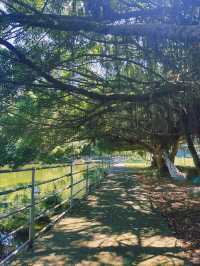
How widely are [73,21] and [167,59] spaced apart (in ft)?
4.81

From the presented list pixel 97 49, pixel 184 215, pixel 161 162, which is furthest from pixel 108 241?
pixel 161 162

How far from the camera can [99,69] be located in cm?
728

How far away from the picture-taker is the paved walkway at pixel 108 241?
590 cm

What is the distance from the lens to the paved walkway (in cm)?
590

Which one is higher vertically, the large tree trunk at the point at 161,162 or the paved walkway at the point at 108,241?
the large tree trunk at the point at 161,162

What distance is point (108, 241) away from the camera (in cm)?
716

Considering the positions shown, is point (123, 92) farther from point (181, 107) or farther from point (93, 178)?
point (93, 178)

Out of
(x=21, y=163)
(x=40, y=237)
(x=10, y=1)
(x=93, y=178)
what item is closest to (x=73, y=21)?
(x=10, y=1)

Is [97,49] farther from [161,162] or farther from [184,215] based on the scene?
[161,162]

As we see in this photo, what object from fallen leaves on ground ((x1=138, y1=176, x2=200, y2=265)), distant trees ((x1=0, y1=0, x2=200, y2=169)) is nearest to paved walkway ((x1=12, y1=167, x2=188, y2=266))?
fallen leaves on ground ((x1=138, y1=176, x2=200, y2=265))

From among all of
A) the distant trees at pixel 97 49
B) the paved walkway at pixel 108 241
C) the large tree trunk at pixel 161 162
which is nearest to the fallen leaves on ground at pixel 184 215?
the paved walkway at pixel 108 241

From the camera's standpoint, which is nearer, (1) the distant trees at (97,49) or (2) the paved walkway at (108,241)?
(1) the distant trees at (97,49)

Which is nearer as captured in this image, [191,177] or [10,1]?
[10,1]

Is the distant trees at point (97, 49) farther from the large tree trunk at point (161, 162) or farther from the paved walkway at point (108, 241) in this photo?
the large tree trunk at point (161, 162)
